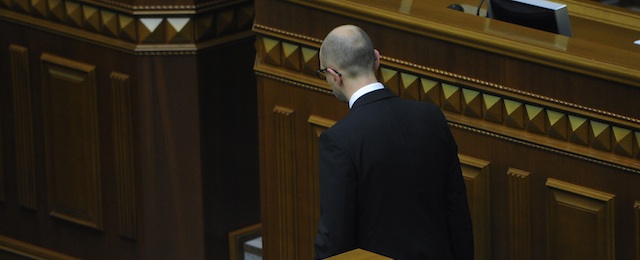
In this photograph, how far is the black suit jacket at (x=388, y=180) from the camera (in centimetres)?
308

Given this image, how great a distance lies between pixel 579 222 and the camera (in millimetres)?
3393

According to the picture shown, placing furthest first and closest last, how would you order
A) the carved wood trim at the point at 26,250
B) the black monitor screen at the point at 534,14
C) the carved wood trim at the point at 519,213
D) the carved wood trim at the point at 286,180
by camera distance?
the carved wood trim at the point at 26,250 → the carved wood trim at the point at 286,180 → the black monitor screen at the point at 534,14 → the carved wood trim at the point at 519,213

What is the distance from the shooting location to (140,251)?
4.62m

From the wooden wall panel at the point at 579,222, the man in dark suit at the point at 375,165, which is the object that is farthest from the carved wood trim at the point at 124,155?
the wooden wall panel at the point at 579,222

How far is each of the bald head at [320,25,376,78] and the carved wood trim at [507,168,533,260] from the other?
571mm

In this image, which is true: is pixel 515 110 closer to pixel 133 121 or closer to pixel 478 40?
pixel 478 40

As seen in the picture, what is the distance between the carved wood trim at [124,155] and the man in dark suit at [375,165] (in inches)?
58.1

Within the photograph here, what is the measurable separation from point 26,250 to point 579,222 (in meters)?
2.23

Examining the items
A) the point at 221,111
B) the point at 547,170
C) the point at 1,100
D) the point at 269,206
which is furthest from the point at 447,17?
the point at 1,100

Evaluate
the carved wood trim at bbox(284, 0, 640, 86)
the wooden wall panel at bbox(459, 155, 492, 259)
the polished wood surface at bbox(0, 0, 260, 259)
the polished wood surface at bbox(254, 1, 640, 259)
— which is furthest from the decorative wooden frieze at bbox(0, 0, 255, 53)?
the wooden wall panel at bbox(459, 155, 492, 259)

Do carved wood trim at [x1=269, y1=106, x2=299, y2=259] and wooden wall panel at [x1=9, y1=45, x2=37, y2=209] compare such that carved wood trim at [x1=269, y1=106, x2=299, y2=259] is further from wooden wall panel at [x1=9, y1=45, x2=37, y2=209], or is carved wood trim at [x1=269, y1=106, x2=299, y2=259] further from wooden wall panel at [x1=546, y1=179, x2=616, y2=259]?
wooden wall panel at [x1=9, y1=45, x2=37, y2=209]

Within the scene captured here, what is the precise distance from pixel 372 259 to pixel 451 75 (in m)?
1.33

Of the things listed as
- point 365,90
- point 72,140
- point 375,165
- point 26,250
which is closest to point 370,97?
point 365,90

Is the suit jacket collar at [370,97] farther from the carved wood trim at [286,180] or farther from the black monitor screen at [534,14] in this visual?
the carved wood trim at [286,180]
